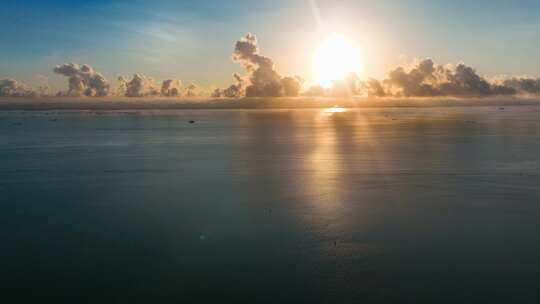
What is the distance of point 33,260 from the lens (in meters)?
14.3

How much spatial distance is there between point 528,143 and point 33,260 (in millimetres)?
46482

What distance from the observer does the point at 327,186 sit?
83.7 ft

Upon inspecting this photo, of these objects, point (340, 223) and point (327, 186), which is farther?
point (327, 186)

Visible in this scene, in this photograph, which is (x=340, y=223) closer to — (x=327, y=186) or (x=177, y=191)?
(x=327, y=186)

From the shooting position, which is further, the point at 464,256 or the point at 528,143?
the point at 528,143

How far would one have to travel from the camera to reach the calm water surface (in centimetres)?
1248

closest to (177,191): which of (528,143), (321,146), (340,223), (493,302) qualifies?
(340,223)

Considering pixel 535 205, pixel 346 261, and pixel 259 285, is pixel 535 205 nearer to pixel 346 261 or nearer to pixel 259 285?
pixel 346 261

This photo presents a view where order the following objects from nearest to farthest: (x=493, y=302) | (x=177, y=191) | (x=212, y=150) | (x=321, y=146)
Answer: (x=493, y=302), (x=177, y=191), (x=212, y=150), (x=321, y=146)

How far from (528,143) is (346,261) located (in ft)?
132

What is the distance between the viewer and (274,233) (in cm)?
1703

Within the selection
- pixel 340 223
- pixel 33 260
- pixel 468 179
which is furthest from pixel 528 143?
pixel 33 260

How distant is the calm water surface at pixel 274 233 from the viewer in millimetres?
12477

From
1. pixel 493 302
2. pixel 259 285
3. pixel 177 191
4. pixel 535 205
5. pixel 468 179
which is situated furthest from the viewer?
pixel 468 179
